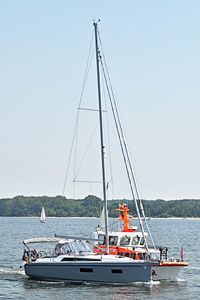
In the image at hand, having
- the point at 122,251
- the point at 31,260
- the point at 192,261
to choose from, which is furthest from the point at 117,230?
the point at 192,261

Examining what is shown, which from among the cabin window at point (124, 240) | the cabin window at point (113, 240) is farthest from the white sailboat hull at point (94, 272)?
the cabin window at point (124, 240)

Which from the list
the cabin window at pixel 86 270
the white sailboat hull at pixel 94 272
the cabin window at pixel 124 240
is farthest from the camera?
the cabin window at pixel 124 240

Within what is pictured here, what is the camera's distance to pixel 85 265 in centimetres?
4941

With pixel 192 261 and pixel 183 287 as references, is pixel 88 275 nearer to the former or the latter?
pixel 183 287

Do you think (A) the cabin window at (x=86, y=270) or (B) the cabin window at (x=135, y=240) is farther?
(B) the cabin window at (x=135, y=240)

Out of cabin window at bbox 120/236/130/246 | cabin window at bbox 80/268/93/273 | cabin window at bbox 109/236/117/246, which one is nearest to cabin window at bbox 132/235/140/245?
cabin window at bbox 120/236/130/246

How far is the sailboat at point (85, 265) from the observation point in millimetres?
49000

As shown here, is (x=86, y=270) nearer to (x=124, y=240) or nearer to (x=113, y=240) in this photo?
(x=113, y=240)

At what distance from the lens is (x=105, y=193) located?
51.1 meters

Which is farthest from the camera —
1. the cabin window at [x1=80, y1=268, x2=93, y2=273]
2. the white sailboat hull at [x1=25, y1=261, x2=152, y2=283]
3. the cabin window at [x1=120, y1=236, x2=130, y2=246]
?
the cabin window at [x1=120, y1=236, x2=130, y2=246]

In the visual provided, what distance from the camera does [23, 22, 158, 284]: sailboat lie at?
49000 mm

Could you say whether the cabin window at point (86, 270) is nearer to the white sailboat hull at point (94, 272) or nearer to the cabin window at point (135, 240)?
the white sailboat hull at point (94, 272)

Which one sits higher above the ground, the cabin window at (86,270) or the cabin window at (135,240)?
the cabin window at (135,240)

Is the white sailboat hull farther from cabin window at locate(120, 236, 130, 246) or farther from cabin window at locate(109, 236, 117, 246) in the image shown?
cabin window at locate(120, 236, 130, 246)
